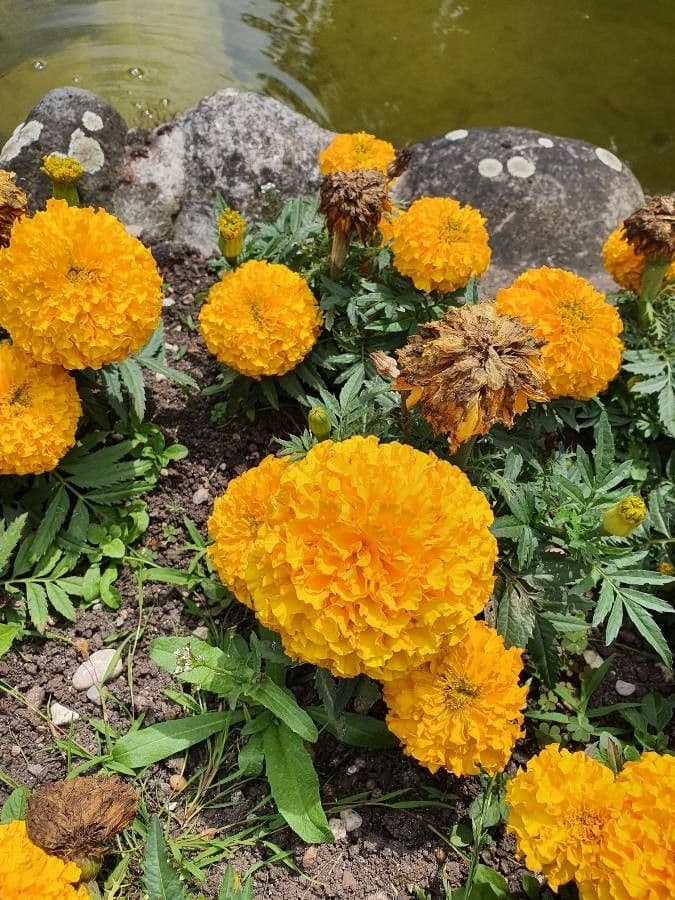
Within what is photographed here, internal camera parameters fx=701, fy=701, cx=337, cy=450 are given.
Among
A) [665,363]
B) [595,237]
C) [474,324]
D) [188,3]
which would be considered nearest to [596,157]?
[595,237]

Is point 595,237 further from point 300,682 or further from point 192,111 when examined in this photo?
point 300,682

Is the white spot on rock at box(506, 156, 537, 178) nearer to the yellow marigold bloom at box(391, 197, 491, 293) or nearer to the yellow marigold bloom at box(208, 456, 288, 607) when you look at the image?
the yellow marigold bloom at box(391, 197, 491, 293)

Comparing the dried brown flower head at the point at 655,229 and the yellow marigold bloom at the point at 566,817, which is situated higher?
the dried brown flower head at the point at 655,229

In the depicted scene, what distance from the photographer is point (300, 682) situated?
2.48 meters

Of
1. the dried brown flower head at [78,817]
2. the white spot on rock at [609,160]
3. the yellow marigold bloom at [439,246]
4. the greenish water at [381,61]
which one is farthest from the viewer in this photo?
the greenish water at [381,61]

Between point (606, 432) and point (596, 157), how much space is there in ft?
7.55

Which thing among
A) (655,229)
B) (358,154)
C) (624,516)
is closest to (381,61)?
(358,154)

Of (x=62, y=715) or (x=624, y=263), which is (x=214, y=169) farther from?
(x=62, y=715)

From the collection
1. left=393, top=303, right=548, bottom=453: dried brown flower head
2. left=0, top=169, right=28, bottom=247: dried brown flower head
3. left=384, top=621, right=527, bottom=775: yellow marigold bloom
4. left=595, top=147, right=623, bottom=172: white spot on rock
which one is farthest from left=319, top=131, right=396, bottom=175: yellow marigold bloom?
left=384, top=621, right=527, bottom=775: yellow marigold bloom

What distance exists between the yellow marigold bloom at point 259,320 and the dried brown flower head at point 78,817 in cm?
150

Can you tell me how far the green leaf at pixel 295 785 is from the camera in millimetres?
2162

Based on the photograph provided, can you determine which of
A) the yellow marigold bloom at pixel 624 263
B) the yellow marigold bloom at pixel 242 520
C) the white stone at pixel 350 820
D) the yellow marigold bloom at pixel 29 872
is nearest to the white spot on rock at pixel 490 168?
the yellow marigold bloom at pixel 624 263

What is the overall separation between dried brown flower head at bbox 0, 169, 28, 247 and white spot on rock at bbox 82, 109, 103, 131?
1447 millimetres

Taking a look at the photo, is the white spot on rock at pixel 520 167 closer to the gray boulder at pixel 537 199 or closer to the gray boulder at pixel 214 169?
the gray boulder at pixel 537 199
